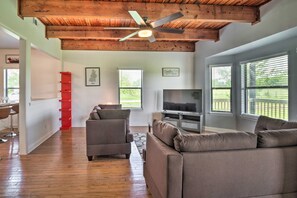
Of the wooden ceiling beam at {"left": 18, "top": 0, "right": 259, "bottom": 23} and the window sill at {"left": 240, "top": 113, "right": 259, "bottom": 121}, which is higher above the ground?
the wooden ceiling beam at {"left": 18, "top": 0, "right": 259, "bottom": 23}

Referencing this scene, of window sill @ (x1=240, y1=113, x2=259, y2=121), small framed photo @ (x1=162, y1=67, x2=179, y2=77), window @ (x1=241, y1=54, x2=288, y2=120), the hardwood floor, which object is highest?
small framed photo @ (x1=162, y1=67, x2=179, y2=77)

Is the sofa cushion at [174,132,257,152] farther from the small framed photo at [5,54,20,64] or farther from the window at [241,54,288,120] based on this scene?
the small framed photo at [5,54,20,64]

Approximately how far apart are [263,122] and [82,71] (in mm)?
5837

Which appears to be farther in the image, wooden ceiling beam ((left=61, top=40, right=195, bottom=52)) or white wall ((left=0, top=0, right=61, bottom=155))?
wooden ceiling beam ((left=61, top=40, right=195, bottom=52))

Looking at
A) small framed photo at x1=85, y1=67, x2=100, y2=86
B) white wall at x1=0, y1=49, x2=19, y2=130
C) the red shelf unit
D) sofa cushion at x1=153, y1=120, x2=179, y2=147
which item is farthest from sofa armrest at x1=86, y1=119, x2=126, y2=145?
white wall at x1=0, y1=49, x2=19, y2=130

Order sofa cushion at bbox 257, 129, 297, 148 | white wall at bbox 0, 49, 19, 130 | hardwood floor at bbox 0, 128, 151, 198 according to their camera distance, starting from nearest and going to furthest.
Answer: sofa cushion at bbox 257, 129, 297, 148
hardwood floor at bbox 0, 128, 151, 198
white wall at bbox 0, 49, 19, 130

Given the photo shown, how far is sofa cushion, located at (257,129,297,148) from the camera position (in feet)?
6.85

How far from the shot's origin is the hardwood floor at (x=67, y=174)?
270 centimetres

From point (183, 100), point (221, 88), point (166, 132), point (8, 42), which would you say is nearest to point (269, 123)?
point (166, 132)

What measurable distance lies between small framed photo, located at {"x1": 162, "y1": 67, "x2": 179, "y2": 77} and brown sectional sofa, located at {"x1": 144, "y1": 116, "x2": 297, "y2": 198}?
18.3ft

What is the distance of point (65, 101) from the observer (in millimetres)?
6953

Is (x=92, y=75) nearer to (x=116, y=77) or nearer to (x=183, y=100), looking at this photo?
(x=116, y=77)

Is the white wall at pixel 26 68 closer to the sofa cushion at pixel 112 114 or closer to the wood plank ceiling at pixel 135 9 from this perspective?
the wood plank ceiling at pixel 135 9

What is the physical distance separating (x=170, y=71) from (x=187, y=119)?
6.59 feet
